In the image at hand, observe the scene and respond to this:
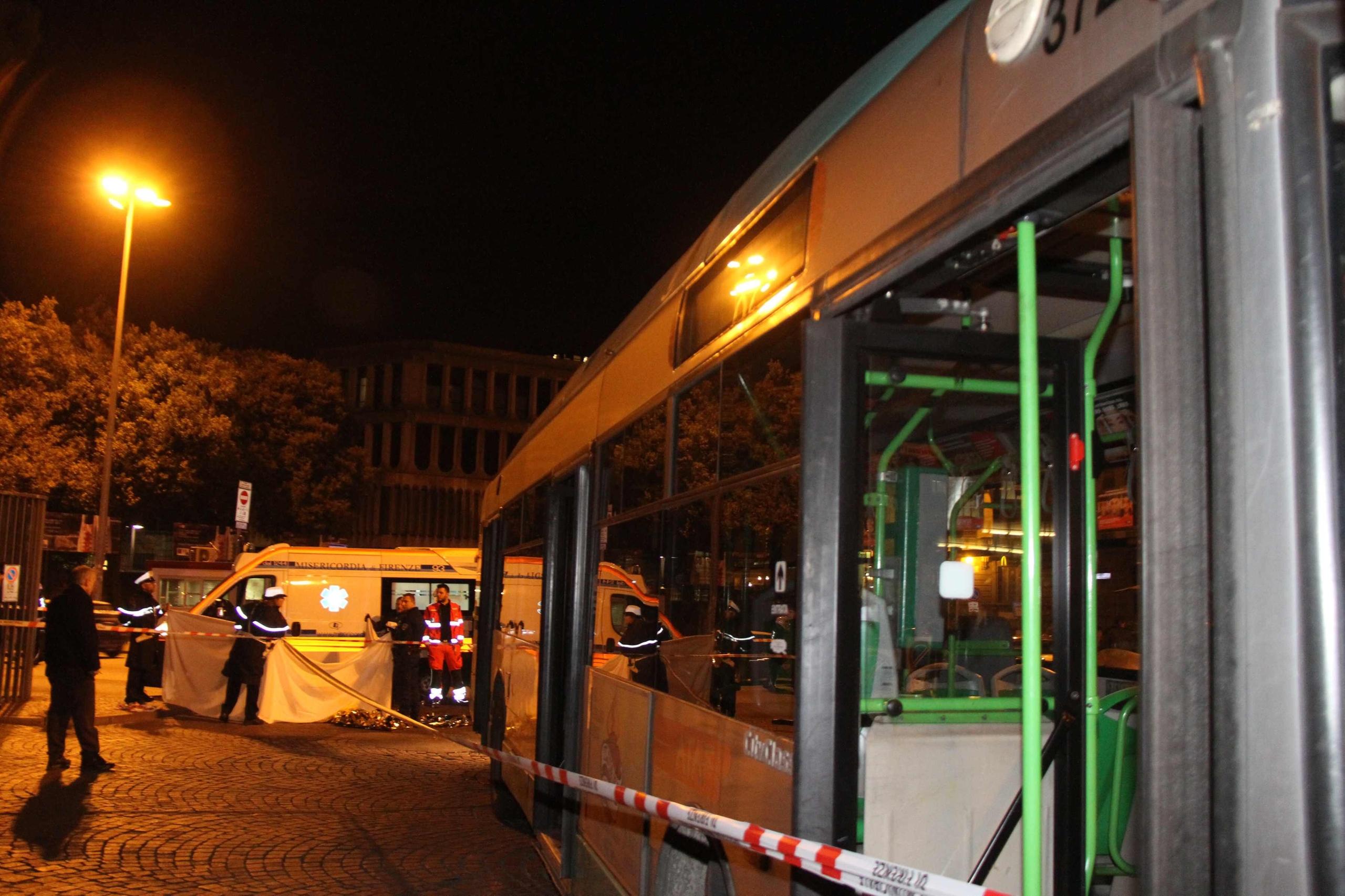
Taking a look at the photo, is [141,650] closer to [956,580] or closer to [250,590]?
[250,590]

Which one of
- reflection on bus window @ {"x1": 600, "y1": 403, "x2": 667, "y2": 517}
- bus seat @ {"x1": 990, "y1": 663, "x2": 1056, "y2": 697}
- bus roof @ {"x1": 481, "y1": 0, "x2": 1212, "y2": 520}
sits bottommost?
bus seat @ {"x1": 990, "y1": 663, "x2": 1056, "y2": 697}

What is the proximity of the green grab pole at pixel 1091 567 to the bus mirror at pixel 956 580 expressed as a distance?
30cm

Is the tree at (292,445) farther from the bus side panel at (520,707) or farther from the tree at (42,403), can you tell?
the bus side panel at (520,707)

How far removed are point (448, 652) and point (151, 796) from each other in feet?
Result: 25.4

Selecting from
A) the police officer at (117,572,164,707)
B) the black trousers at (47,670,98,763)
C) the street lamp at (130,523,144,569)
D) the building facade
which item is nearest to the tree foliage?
the street lamp at (130,523,144,569)

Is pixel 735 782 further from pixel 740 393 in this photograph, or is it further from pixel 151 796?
pixel 151 796

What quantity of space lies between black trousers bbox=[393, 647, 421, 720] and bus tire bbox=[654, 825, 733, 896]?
39.6 ft

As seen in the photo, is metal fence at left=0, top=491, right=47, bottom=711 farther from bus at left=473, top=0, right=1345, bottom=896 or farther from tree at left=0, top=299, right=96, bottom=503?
tree at left=0, top=299, right=96, bottom=503

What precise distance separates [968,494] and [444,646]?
47.9 ft

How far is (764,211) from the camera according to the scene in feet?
12.7

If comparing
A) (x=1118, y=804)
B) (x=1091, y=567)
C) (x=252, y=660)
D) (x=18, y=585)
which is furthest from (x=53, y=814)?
(x=1091, y=567)

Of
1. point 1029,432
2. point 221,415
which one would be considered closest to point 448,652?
point 1029,432

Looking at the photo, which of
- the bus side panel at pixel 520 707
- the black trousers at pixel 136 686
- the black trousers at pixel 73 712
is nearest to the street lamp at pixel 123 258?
the black trousers at pixel 136 686

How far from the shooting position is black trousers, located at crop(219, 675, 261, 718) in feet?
49.5
